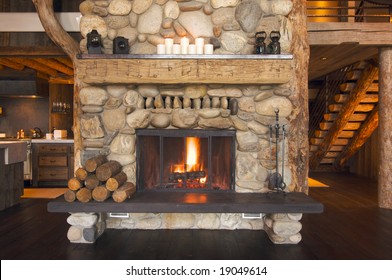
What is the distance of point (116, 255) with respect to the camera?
8.88 ft

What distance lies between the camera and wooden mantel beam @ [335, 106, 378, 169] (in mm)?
6738

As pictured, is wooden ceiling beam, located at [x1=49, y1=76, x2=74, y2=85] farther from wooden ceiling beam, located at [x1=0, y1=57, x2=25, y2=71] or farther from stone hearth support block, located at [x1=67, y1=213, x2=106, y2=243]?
stone hearth support block, located at [x1=67, y1=213, x2=106, y2=243]

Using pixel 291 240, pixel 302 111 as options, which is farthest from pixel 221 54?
pixel 291 240

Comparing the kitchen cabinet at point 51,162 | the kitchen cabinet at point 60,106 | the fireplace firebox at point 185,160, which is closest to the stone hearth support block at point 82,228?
the fireplace firebox at point 185,160

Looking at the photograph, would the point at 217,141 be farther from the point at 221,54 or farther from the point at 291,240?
the point at 291,240

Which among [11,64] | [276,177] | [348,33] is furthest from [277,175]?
[11,64]

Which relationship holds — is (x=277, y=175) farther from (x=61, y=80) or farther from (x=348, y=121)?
(x=61, y=80)

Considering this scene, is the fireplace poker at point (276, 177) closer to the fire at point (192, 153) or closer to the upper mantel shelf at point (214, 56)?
the upper mantel shelf at point (214, 56)

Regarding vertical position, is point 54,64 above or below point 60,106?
above

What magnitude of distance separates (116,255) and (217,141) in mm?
1483

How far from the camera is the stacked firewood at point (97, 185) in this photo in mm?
2951

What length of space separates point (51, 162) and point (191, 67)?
13.0 ft

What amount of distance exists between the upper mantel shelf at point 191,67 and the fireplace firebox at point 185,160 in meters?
0.57

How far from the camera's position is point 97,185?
9.90 ft
